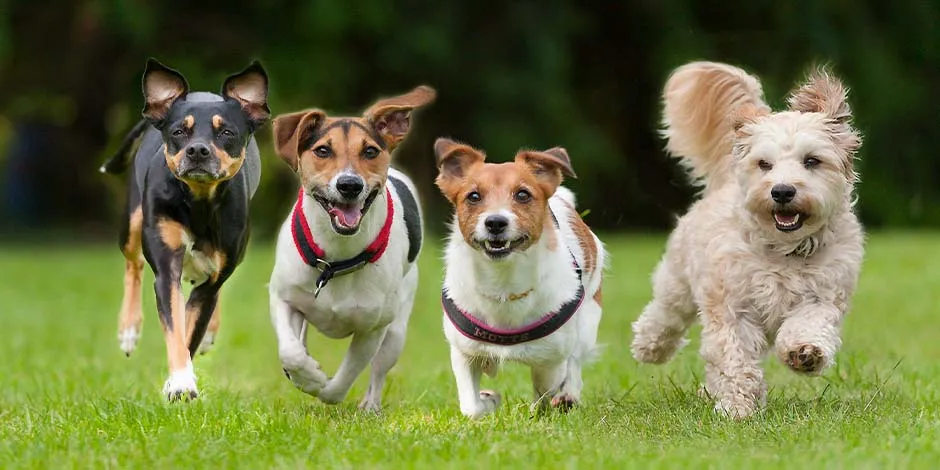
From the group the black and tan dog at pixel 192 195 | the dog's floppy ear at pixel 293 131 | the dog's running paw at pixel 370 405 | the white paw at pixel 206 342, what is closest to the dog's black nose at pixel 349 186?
the dog's floppy ear at pixel 293 131

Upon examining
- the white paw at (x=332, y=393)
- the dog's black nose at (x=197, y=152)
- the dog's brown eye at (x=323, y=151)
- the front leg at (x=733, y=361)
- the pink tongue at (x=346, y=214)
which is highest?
the dog's brown eye at (x=323, y=151)

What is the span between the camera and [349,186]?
20.7ft

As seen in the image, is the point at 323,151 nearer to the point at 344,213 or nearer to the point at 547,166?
the point at 344,213

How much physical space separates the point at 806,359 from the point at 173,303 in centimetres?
297

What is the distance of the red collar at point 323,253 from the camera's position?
21.6ft

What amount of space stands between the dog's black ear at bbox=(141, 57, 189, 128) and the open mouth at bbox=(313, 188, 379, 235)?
89cm

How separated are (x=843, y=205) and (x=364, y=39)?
652 inches

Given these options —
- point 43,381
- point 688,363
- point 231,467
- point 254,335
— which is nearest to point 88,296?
point 254,335

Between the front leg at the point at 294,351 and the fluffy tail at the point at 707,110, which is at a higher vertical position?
the fluffy tail at the point at 707,110

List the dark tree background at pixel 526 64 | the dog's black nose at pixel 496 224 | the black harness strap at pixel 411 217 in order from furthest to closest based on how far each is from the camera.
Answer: the dark tree background at pixel 526 64 < the black harness strap at pixel 411 217 < the dog's black nose at pixel 496 224

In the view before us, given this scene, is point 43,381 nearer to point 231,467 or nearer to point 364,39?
point 231,467

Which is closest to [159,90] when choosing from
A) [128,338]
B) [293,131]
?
[293,131]

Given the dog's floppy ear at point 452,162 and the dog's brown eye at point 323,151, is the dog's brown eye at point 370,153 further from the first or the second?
the dog's floppy ear at point 452,162

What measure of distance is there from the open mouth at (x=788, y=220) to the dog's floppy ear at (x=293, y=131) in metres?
2.22
